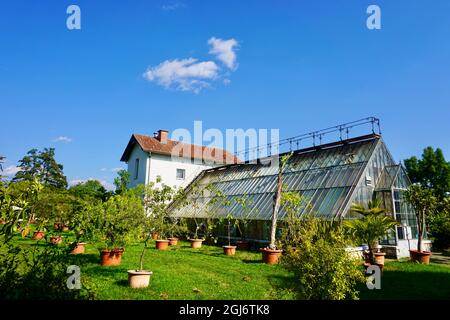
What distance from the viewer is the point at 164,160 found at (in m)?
33.1

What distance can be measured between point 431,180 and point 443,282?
3534 centimetres

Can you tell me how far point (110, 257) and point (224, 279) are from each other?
5206 mm

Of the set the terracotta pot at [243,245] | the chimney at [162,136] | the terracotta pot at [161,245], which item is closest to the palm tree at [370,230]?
the terracotta pot at [243,245]

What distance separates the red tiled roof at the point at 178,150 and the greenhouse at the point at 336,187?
37.2 feet

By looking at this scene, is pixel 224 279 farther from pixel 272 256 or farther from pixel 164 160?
pixel 164 160

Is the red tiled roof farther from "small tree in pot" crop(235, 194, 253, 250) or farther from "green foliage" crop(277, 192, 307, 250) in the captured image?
"green foliage" crop(277, 192, 307, 250)

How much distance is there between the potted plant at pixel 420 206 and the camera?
49.7 feet

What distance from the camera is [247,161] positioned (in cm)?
2881

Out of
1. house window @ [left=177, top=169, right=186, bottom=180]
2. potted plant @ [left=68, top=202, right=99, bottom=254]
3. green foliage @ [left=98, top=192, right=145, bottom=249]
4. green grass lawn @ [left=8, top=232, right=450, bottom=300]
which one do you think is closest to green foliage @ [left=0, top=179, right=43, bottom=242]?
green grass lawn @ [left=8, top=232, right=450, bottom=300]

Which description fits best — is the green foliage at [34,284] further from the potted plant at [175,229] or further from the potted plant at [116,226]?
the potted plant at [116,226]

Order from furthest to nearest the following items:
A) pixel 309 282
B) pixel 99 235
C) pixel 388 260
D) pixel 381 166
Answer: pixel 381 166
pixel 388 260
pixel 99 235
pixel 309 282
